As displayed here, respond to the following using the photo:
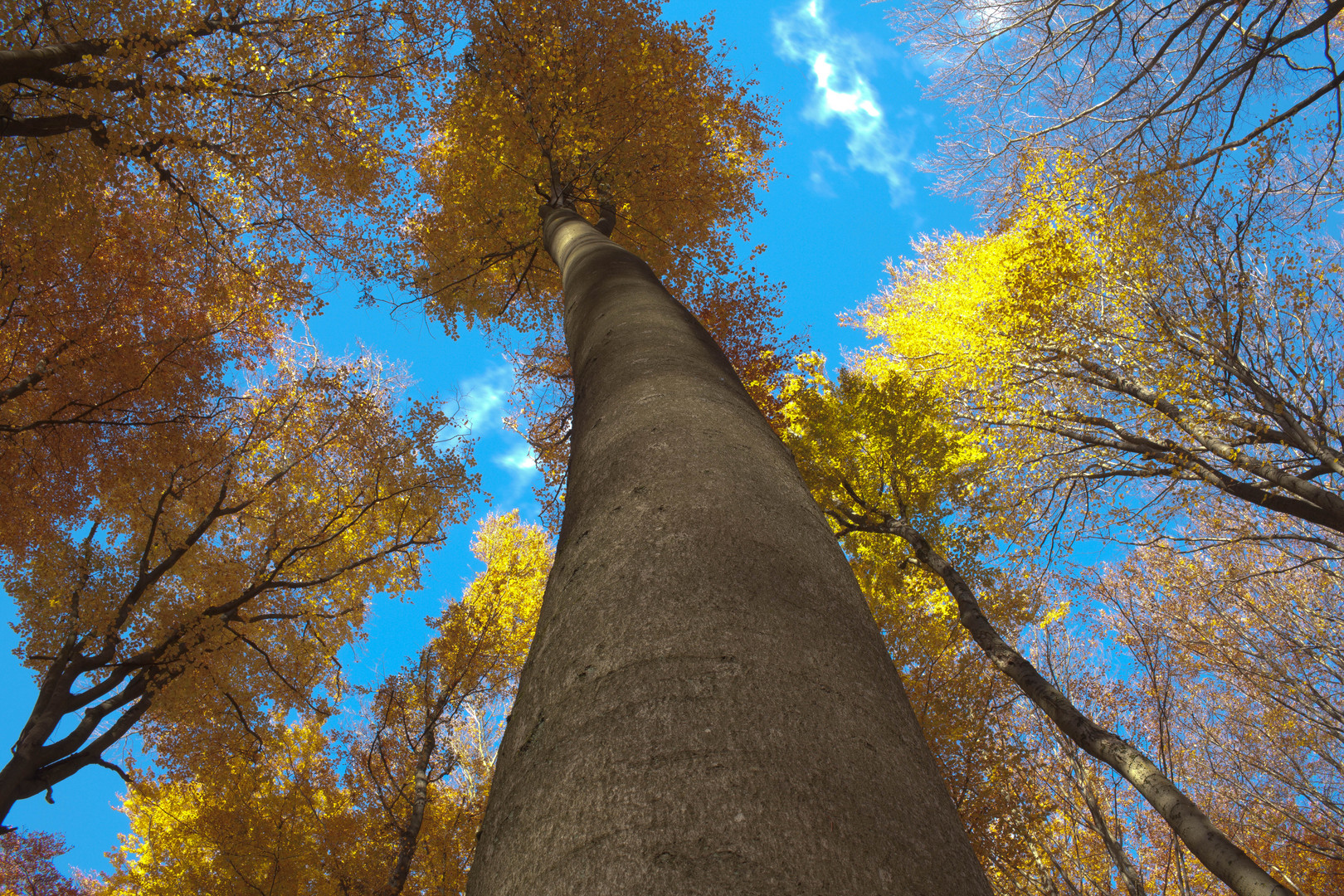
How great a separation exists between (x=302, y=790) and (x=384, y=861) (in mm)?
1642

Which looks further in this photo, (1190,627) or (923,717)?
(1190,627)

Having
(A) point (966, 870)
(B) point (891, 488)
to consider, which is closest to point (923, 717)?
(B) point (891, 488)

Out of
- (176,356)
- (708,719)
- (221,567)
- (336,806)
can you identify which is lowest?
(708,719)

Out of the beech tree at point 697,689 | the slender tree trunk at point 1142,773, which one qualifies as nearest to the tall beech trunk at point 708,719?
the beech tree at point 697,689

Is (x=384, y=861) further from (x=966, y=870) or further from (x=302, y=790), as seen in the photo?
(x=966, y=870)

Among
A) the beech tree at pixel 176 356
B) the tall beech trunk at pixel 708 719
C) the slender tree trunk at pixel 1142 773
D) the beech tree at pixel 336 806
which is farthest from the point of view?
the beech tree at pixel 336 806

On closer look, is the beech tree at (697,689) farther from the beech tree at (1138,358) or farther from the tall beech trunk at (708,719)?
the beech tree at (1138,358)

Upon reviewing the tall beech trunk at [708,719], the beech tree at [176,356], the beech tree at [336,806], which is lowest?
the tall beech trunk at [708,719]

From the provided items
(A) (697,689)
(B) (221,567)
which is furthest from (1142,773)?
(B) (221,567)

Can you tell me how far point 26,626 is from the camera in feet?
24.8

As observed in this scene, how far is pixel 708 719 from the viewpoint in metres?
0.82

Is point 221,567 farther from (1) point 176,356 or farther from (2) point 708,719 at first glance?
(2) point 708,719

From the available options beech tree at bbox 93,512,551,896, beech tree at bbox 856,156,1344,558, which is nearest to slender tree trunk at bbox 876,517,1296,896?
beech tree at bbox 856,156,1344,558

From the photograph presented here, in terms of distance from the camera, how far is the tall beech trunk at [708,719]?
2.24 ft
